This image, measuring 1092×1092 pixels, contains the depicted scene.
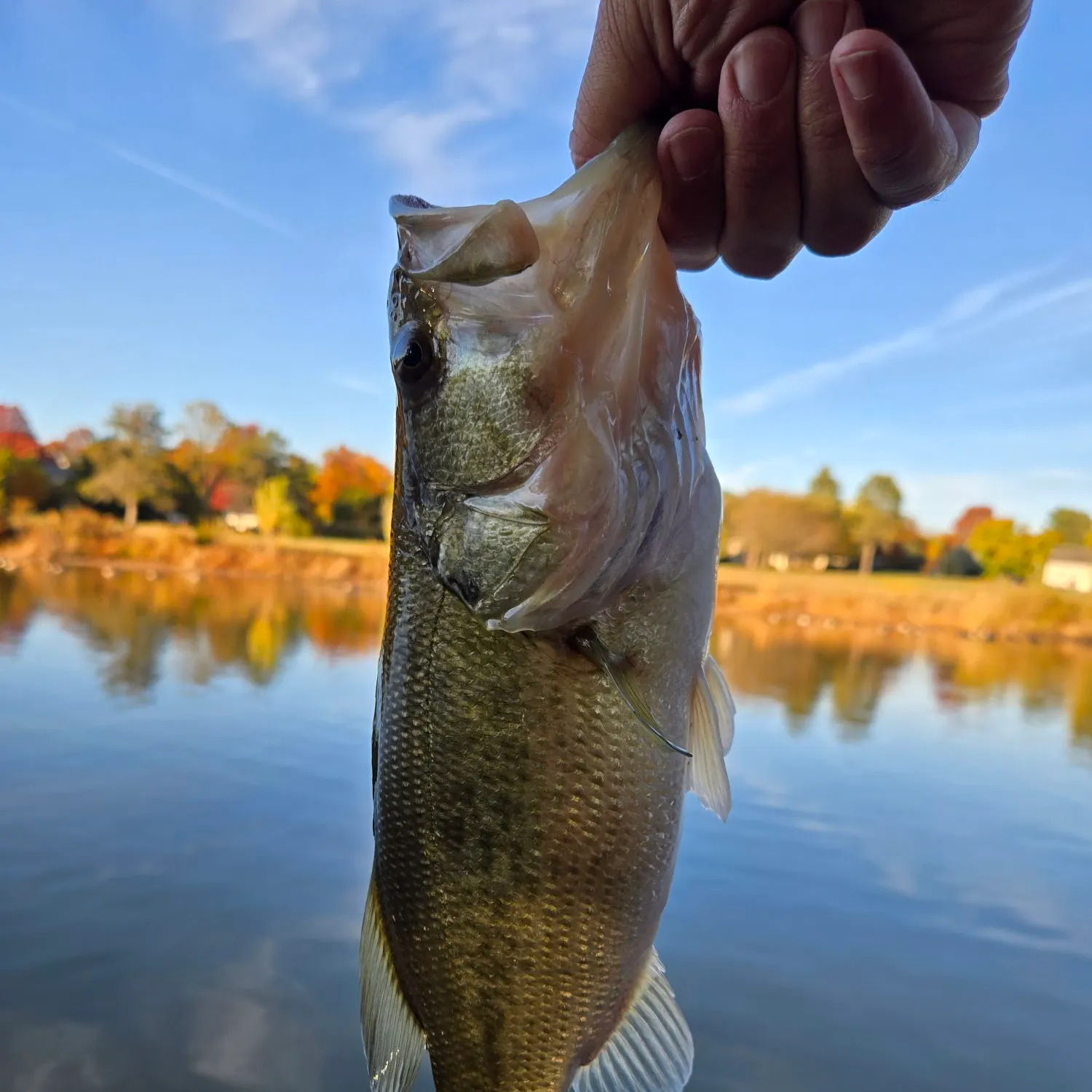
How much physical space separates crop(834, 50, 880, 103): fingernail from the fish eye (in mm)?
641

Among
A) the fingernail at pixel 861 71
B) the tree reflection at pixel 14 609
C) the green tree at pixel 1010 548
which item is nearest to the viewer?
the fingernail at pixel 861 71

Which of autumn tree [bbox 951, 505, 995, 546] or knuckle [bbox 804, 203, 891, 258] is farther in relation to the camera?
autumn tree [bbox 951, 505, 995, 546]

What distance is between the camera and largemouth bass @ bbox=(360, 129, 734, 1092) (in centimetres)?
115

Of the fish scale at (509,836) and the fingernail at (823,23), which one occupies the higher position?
the fingernail at (823,23)

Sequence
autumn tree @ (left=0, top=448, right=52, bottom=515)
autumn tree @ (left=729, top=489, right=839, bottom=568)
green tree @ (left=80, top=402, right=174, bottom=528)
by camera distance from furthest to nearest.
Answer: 1. autumn tree @ (left=729, top=489, right=839, bottom=568)
2. green tree @ (left=80, top=402, right=174, bottom=528)
3. autumn tree @ (left=0, top=448, right=52, bottom=515)

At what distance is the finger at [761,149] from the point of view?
121 cm

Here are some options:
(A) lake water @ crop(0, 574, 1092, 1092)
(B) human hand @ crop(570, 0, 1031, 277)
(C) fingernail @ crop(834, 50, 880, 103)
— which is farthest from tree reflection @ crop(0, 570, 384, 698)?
(C) fingernail @ crop(834, 50, 880, 103)

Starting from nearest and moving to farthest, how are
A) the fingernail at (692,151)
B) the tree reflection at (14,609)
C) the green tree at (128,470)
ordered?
the fingernail at (692,151) < the tree reflection at (14,609) < the green tree at (128,470)

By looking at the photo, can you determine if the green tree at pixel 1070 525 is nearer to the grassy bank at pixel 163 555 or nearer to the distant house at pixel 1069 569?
the distant house at pixel 1069 569

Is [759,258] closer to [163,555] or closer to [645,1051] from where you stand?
[645,1051]

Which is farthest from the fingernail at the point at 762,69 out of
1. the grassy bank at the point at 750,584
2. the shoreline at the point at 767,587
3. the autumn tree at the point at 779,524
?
the autumn tree at the point at 779,524

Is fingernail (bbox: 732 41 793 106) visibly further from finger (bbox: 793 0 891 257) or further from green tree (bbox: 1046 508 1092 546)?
green tree (bbox: 1046 508 1092 546)

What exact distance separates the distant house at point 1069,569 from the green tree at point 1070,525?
199 inches

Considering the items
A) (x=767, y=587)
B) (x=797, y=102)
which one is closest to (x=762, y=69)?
(x=797, y=102)
